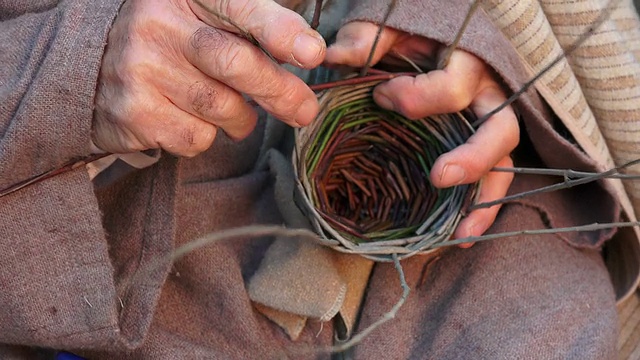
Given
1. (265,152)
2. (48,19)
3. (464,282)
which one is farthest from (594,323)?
(48,19)

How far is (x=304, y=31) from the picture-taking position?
545 mm

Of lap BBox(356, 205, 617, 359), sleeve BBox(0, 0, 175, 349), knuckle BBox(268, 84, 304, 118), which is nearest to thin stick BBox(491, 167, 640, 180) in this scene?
lap BBox(356, 205, 617, 359)

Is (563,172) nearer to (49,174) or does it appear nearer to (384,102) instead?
(384,102)

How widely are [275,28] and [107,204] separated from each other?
0.35 metres

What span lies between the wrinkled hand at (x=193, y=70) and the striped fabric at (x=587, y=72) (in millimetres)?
344

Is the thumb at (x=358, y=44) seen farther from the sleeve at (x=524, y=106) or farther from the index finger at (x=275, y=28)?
the index finger at (x=275, y=28)

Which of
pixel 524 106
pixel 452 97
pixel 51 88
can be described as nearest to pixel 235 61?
pixel 51 88

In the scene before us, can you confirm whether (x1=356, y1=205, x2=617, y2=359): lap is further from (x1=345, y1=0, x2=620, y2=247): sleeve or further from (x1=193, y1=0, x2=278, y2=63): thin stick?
(x1=193, y1=0, x2=278, y2=63): thin stick

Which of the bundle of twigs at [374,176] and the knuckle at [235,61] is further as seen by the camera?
the bundle of twigs at [374,176]

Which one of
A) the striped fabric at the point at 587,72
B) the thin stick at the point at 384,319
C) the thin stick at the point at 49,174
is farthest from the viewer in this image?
the striped fabric at the point at 587,72

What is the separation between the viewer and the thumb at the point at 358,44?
2.43ft

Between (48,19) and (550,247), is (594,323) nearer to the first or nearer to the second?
(550,247)

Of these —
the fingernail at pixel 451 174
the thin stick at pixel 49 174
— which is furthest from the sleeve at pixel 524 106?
the thin stick at pixel 49 174

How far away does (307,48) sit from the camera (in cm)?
54
